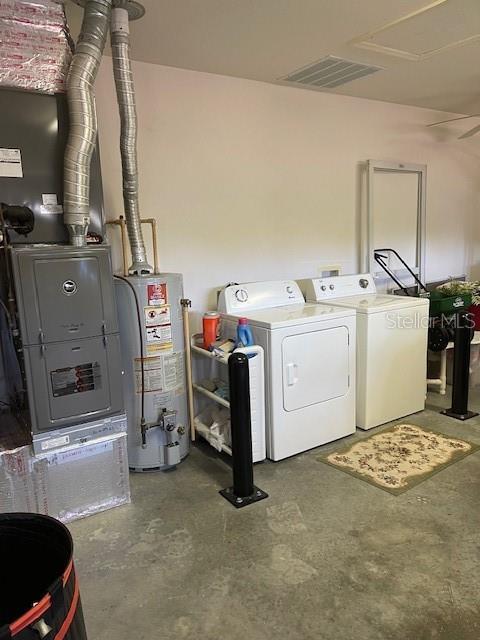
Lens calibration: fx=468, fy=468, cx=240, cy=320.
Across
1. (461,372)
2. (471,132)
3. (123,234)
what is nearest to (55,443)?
(123,234)

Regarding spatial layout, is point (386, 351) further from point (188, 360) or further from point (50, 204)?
point (50, 204)

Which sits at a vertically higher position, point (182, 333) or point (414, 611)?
point (182, 333)

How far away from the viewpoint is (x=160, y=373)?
2.91 m

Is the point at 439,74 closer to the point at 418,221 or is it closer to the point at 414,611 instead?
the point at 418,221

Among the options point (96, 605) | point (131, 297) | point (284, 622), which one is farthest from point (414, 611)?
point (131, 297)

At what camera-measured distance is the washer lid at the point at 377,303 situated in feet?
11.0

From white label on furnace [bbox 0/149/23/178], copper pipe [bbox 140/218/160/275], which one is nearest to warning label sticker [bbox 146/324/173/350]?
copper pipe [bbox 140/218/160/275]

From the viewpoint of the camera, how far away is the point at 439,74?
3814 mm

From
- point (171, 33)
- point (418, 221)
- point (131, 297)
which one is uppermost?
point (171, 33)

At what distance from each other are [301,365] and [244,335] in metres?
0.42

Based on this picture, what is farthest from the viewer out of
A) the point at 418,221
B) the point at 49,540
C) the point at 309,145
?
the point at 418,221

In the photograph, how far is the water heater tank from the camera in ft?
9.23

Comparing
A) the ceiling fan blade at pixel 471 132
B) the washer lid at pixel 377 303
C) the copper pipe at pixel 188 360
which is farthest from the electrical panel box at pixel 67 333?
the ceiling fan blade at pixel 471 132

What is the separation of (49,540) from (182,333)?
6.07 ft
